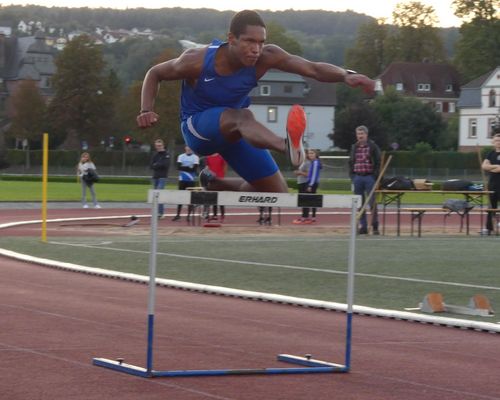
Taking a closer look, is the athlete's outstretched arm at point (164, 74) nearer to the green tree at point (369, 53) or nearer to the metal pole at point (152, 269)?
the metal pole at point (152, 269)

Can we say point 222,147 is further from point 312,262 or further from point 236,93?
point 312,262

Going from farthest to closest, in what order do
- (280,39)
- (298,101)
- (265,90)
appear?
(280,39)
(298,101)
(265,90)

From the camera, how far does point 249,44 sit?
7500 millimetres

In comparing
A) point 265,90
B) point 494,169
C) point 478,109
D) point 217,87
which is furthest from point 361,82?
point 265,90

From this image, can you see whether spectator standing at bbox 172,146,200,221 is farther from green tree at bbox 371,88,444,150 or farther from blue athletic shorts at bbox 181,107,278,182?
green tree at bbox 371,88,444,150

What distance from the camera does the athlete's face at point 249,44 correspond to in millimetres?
7504

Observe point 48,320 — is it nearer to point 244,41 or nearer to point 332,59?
point 244,41

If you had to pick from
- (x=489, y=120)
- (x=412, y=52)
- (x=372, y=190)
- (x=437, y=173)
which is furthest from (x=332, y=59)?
(x=372, y=190)

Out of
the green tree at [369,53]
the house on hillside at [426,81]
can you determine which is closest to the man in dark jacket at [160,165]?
the house on hillside at [426,81]

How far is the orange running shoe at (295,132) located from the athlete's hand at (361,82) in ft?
1.20

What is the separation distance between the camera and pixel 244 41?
751 centimetres

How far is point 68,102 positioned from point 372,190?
272 feet

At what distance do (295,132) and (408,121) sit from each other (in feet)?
317

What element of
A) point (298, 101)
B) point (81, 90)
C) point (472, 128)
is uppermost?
point (298, 101)
